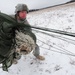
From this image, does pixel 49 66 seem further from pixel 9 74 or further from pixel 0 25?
pixel 0 25

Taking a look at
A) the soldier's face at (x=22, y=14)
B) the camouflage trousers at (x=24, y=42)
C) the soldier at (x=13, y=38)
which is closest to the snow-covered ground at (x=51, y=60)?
the soldier's face at (x=22, y=14)

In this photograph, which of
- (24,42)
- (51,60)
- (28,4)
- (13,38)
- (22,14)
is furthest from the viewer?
(28,4)

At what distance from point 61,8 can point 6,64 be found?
5.30 m

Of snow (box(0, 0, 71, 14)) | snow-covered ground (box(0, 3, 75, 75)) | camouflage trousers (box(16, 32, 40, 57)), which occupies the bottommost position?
snow-covered ground (box(0, 3, 75, 75))

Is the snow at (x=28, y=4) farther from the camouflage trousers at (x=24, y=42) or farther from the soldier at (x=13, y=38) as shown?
the camouflage trousers at (x=24, y=42)

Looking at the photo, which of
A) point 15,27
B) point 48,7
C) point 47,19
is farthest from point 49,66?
point 48,7

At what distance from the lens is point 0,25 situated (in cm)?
406

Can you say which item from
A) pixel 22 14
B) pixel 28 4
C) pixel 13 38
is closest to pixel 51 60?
pixel 22 14

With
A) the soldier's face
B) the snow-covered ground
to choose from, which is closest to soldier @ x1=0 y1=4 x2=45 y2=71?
the soldier's face

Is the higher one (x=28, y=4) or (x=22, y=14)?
(x=22, y=14)

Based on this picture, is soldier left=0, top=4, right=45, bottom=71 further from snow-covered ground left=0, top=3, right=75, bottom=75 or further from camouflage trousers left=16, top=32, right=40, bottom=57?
snow-covered ground left=0, top=3, right=75, bottom=75

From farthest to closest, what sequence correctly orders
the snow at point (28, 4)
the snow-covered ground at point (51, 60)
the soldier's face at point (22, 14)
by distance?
1. the snow at point (28, 4)
2. the snow-covered ground at point (51, 60)
3. the soldier's face at point (22, 14)

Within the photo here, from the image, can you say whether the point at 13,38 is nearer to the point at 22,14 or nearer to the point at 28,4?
the point at 22,14

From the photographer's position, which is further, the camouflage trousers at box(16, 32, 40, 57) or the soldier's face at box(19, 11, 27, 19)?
the soldier's face at box(19, 11, 27, 19)
